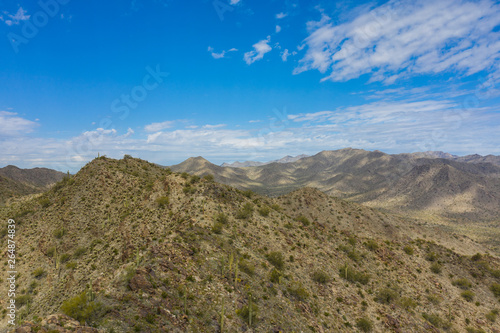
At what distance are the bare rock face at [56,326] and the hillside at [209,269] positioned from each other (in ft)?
0.47

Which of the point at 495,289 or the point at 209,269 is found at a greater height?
the point at 209,269

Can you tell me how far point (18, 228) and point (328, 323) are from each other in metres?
56.9

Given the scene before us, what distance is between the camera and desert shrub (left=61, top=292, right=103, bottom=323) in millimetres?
15633

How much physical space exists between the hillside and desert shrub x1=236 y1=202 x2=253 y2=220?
0.24m

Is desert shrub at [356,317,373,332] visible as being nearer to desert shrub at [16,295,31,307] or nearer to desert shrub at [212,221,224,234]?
desert shrub at [212,221,224,234]

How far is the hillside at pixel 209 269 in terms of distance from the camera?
20.3 meters

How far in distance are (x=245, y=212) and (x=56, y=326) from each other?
96.1 ft

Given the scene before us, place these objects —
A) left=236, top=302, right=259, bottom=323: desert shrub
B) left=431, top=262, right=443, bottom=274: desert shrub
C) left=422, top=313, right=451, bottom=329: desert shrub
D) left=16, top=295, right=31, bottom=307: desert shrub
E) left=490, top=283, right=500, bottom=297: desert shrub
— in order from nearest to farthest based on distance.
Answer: left=236, top=302, right=259, bottom=323: desert shrub < left=16, top=295, right=31, bottom=307: desert shrub < left=422, top=313, right=451, bottom=329: desert shrub < left=490, top=283, right=500, bottom=297: desert shrub < left=431, top=262, right=443, bottom=274: desert shrub

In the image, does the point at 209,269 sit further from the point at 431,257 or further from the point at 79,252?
the point at 431,257

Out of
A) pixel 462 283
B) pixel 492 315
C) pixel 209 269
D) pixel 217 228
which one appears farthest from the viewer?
pixel 462 283

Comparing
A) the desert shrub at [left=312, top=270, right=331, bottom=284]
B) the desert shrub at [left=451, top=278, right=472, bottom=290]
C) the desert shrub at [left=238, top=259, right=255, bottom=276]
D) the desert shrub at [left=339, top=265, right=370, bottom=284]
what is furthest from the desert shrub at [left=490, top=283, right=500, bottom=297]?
the desert shrub at [left=238, top=259, right=255, bottom=276]

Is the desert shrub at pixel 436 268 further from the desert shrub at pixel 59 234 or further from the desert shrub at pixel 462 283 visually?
the desert shrub at pixel 59 234

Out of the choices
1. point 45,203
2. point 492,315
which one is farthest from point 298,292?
point 45,203

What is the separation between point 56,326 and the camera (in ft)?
44.9
